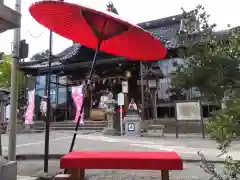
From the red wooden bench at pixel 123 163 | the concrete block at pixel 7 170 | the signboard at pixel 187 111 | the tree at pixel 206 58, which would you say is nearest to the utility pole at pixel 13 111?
the concrete block at pixel 7 170

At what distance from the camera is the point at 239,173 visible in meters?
2.78

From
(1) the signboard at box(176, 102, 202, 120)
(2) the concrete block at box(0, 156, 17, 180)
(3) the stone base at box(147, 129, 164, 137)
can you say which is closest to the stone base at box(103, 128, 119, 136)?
(3) the stone base at box(147, 129, 164, 137)

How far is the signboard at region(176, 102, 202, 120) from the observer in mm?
14174

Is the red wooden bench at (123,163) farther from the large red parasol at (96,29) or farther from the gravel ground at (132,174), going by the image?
the gravel ground at (132,174)

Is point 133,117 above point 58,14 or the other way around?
the other way around

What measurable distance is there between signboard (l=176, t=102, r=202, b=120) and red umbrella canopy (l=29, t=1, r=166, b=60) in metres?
9.81

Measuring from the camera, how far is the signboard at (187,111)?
14.2 meters

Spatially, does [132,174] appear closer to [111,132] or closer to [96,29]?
[96,29]

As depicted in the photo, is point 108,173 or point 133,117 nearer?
point 108,173

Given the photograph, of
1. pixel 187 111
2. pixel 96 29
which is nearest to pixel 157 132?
pixel 187 111

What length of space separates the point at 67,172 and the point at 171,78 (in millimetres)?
2288

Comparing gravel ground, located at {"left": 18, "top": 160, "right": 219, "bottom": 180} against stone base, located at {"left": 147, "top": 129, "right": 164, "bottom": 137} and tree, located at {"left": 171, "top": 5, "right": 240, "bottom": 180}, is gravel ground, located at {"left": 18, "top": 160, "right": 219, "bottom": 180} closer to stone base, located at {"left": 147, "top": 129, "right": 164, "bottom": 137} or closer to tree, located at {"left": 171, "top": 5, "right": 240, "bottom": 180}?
tree, located at {"left": 171, "top": 5, "right": 240, "bottom": 180}

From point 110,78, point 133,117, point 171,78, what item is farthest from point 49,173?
point 110,78

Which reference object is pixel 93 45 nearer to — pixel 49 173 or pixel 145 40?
pixel 145 40
